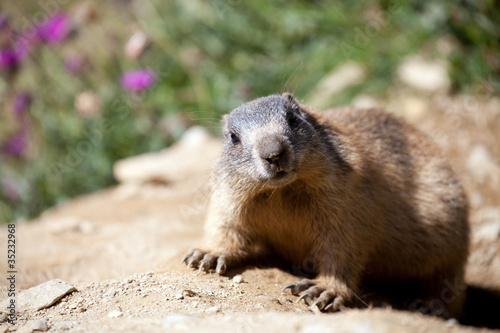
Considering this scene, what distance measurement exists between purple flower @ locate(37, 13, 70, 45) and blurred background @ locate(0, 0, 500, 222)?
0.02m

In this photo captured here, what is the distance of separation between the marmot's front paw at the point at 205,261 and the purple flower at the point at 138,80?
16.0 ft

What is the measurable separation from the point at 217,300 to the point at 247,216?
99 centimetres

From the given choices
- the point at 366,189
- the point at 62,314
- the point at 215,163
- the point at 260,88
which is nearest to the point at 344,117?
the point at 366,189

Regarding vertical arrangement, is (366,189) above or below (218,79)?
below

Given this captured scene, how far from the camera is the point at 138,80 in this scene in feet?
29.9

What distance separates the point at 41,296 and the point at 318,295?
91.4 inches

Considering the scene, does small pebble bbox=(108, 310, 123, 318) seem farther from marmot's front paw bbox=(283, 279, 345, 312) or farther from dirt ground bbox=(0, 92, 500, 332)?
marmot's front paw bbox=(283, 279, 345, 312)

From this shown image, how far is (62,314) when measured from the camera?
3979 millimetres

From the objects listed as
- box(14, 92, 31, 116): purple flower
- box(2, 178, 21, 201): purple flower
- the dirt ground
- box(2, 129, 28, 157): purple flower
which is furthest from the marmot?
box(2, 129, 28, 157): purple flower

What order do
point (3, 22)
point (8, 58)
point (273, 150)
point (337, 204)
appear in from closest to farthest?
point (273, 150), point (337, 204), point (8, 58), point (3, 22)

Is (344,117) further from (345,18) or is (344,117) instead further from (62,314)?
(345,18)

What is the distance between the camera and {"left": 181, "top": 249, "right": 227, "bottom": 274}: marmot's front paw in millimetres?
4883

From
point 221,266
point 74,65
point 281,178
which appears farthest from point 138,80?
point 281,178

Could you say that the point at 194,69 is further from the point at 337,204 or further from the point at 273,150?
the point at 273,150
